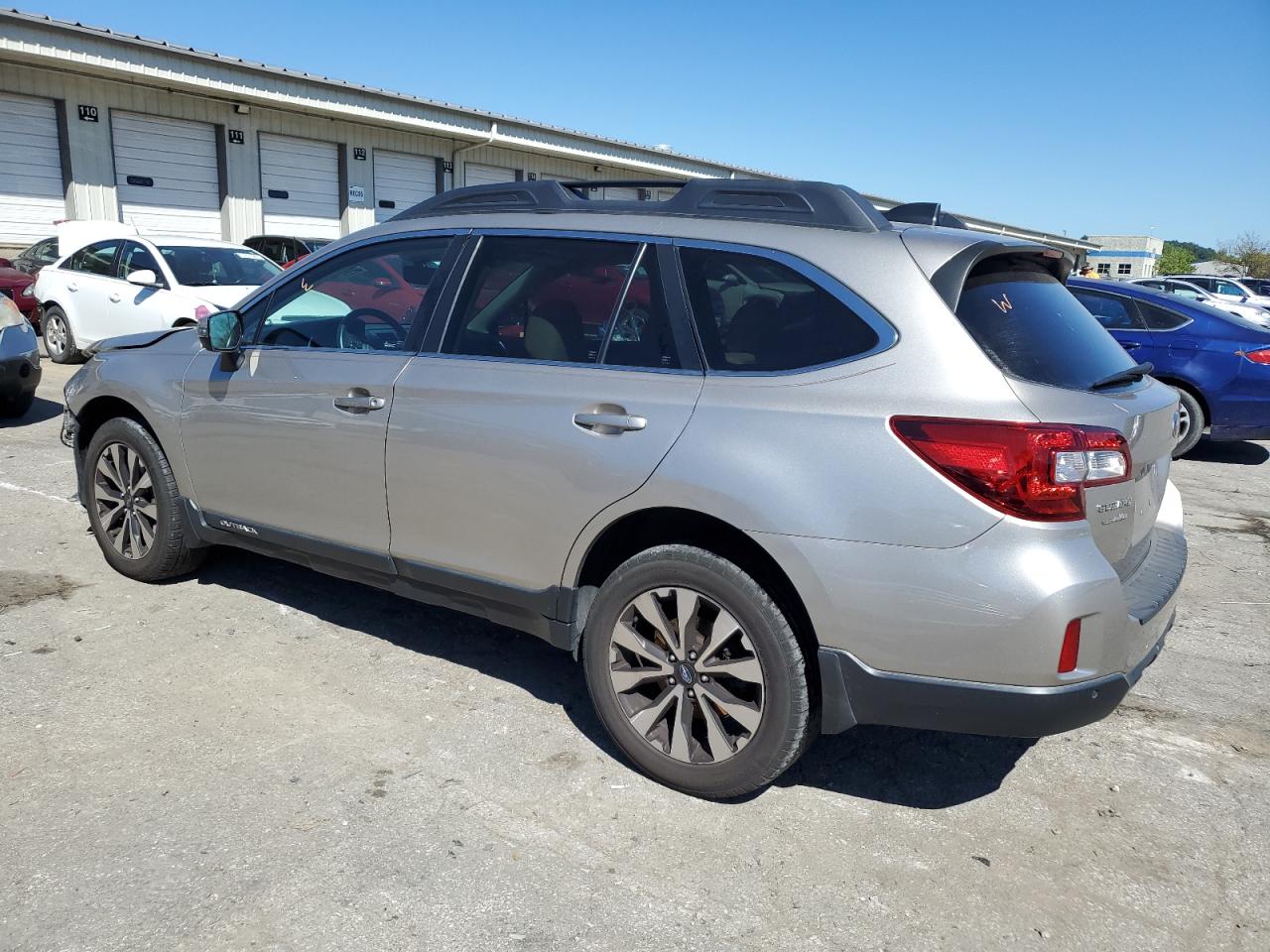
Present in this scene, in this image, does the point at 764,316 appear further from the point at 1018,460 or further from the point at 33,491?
the point at 33,491

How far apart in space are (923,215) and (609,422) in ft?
4.47

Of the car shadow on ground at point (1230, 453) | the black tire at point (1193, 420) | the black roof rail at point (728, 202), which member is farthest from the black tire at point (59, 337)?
the car shadow on ground at point (1230, 453)

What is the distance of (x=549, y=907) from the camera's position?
260 cm

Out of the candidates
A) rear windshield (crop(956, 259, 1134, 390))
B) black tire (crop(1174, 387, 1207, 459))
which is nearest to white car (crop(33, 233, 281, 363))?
rear windshield (crop(956, 259, 1134, 390))

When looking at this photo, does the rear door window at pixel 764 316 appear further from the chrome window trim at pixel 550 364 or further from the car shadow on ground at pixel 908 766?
the car shadow on ground at pixel 908 766

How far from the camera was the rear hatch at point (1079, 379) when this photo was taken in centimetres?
271

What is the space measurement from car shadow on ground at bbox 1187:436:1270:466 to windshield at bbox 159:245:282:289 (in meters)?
10.1

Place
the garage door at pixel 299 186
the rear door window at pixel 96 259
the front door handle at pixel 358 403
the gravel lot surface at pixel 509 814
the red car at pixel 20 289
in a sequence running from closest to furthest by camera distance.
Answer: the gravel lot surface at pixel 509 814, the front door handle at pixel 358 403, the rear door window at pixel 96 259, the red car at pixel 20 289, the garage door at pixel 299 186

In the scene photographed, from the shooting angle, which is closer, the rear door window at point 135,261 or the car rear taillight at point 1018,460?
the car rear taillight at point 1018,460

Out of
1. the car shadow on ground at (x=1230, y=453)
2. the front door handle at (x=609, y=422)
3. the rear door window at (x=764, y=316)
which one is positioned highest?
the rear door window at (x=764, y=316)

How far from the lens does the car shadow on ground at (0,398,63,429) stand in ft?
28.7

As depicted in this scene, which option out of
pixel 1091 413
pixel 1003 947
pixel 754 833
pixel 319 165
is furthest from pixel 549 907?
pixel 319 165

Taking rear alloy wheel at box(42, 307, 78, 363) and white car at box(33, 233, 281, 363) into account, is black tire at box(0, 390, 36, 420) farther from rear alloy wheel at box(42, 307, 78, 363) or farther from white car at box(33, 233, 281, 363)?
rear alloy wheel at box(42, 307, 78, 363)

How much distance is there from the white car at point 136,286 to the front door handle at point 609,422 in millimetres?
8285
